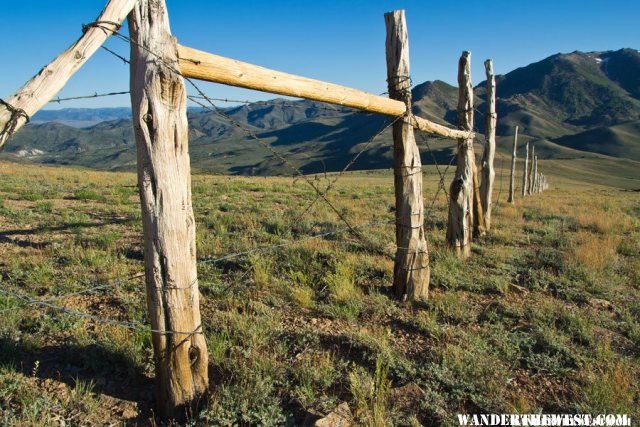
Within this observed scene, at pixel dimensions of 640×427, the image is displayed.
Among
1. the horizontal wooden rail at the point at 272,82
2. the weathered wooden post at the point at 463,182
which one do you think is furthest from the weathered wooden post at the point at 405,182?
the weathered wooden post at the point at 463,182

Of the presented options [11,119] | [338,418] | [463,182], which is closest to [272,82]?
[11,119]

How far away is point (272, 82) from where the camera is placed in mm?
3590

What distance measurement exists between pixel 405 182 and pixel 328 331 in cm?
212

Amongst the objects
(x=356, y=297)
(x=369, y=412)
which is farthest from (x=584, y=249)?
(x=369, y=412)

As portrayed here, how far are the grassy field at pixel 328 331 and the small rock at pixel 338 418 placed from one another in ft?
0.30

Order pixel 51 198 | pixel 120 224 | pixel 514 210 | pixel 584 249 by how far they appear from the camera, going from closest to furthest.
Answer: pixel 584 249
pixel 120 224
pixel 51 198
pixel 514 210

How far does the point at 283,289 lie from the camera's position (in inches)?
210

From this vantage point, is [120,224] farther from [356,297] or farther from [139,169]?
[139,169]

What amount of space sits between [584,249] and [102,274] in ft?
24.7

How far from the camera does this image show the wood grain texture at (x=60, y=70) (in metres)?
2.14

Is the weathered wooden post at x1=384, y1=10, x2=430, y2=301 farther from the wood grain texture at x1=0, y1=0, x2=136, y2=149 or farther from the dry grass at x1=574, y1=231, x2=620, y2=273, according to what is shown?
the wood grain texture at x1=0, y1=0, x2=136, y2=149

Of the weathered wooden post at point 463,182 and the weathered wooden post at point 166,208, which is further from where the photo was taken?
the weathered wooden post at point 463,182

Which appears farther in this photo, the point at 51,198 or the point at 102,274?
the point at 51,198

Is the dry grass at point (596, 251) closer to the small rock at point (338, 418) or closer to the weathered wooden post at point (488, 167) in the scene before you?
the weathered wooden post at point (488, 167)
